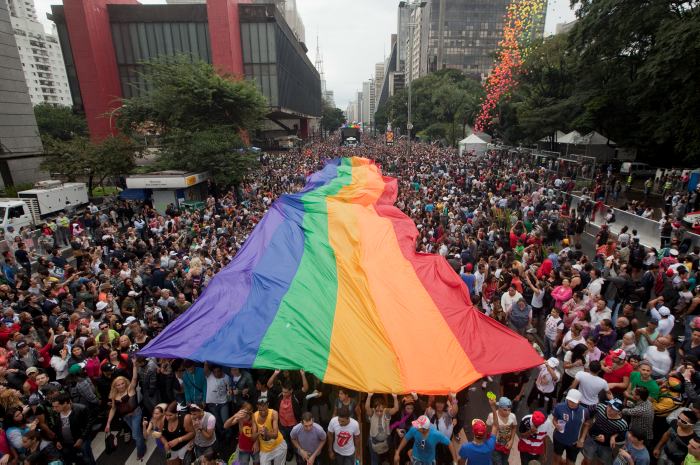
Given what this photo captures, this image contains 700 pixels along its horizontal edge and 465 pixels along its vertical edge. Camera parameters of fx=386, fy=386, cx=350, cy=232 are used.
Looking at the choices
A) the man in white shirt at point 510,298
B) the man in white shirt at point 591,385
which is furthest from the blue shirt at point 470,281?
the man in white shirt at point 591,385

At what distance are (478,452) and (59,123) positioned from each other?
6539cm

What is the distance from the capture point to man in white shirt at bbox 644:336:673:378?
539cm

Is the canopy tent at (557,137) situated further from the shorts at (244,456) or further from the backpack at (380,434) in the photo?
the shorts at (244,456)

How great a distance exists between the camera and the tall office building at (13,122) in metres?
24.3

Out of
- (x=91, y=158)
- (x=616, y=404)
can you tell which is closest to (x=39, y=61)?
(x=91, y=158)

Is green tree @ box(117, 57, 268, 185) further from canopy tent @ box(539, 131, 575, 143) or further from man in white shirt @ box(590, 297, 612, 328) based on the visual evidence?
canopy tent @ box(539, 131, 575, 143)

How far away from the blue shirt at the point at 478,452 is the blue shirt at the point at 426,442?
0.23 m

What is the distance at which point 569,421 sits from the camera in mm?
4691

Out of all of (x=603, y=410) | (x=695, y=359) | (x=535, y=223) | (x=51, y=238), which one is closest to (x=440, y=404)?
(x=603, y=410)

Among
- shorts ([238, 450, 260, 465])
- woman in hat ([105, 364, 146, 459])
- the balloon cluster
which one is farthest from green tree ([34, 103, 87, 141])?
shorts ([238, 450, 260, 465])

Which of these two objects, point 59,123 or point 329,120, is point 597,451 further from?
point 329,120

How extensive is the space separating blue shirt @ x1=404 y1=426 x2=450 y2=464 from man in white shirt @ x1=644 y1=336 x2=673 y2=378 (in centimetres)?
338

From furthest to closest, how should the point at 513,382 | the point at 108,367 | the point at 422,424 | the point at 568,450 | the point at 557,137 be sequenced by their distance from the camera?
the point at 557,137, the point at 513,382, the point at 108,367, the point at 568,450, the point at 422,424

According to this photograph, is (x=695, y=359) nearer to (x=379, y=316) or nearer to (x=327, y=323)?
(x=379, y=316)
